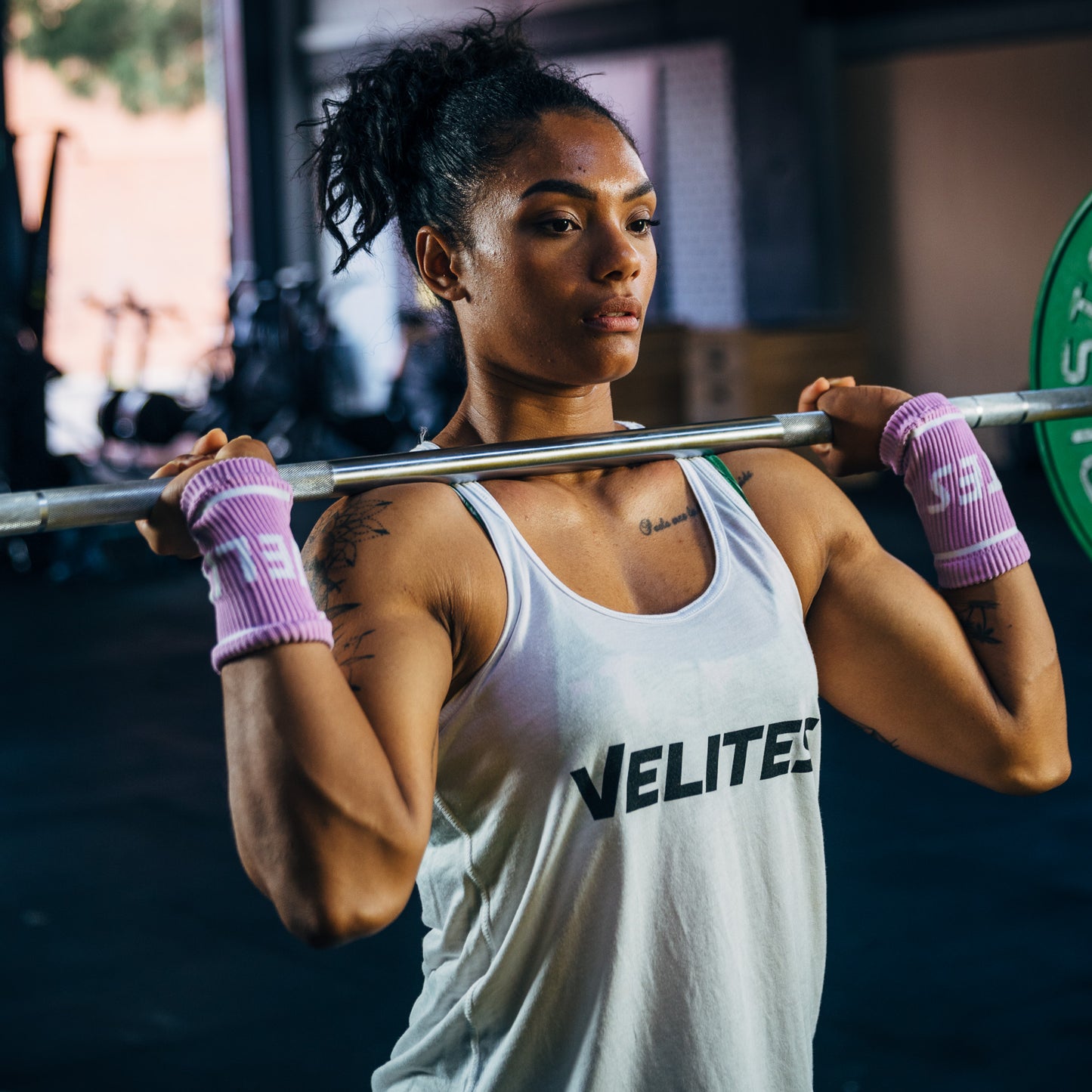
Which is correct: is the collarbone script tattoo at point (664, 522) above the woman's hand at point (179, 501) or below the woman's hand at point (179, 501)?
below

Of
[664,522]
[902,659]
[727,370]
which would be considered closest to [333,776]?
[664,522]

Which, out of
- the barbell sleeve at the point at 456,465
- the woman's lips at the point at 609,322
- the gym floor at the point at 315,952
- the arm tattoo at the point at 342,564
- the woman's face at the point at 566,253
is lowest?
the gym floor at the point at 315,952

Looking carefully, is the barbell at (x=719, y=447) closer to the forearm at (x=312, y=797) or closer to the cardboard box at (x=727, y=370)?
the forearm at (x=312, y=797)

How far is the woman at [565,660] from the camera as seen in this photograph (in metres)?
0.87

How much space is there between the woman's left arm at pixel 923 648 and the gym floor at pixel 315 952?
3.48 feet

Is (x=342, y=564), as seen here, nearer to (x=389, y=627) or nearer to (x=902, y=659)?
(x=389, y=627)

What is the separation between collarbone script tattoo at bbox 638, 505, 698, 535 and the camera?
3.65 feet

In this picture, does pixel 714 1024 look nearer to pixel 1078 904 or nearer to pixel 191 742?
pixel 1078 904

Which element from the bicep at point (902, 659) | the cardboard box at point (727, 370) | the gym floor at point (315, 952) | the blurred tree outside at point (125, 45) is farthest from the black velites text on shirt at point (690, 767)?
the blurred tree outside at point (125, 45)

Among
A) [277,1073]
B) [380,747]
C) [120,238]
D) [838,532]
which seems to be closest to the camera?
[380,747]

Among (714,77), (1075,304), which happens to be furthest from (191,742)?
(714,77)

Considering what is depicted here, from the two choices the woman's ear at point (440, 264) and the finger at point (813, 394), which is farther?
the finger at point (813, 394)

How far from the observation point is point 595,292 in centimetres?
104

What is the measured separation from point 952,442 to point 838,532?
136 mm
